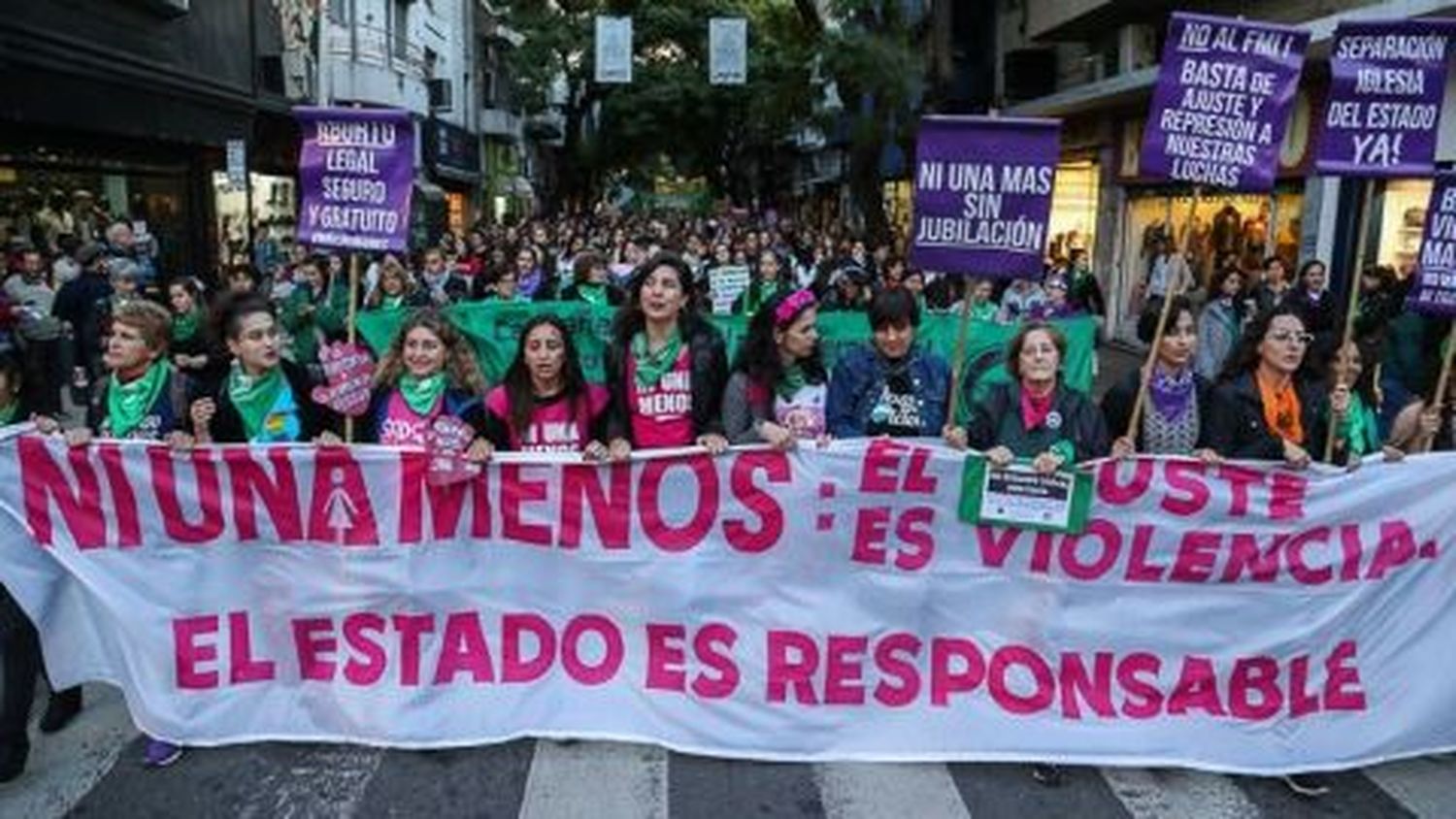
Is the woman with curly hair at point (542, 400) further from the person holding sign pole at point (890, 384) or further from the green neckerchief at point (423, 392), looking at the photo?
the person holding sign pole at point (890, 384)

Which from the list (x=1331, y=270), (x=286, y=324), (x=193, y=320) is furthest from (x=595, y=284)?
(x=1331, y=270)

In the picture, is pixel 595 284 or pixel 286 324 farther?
pixel 595 284

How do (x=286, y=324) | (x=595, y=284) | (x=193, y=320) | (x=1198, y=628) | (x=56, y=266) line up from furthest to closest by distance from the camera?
(x=56, y=266) < (x=595, y=284) < (x=286, y=324) < (x=193, y=320) < (x=1198, y=628)

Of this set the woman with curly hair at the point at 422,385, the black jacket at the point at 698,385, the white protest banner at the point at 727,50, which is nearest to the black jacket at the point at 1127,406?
the black jacket at the point at 698,385

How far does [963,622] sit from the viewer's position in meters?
4.81

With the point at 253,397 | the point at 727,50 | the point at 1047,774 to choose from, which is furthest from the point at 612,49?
the point at 1047,774

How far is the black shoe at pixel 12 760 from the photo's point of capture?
458cm

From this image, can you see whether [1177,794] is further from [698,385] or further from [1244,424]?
[698,385]

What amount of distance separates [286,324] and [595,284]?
2707 mm

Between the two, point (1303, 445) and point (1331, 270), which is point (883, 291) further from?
point (1331, 270)

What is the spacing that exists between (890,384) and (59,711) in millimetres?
3636

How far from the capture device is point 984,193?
16.4 feet

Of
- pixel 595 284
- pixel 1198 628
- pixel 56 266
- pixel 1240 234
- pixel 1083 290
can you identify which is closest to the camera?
pixel 1198 628

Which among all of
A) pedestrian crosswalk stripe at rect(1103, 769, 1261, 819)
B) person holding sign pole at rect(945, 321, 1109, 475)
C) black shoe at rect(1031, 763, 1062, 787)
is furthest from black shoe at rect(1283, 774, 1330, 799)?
person holding sign pole at rect(945, 321, 1109, 475)
